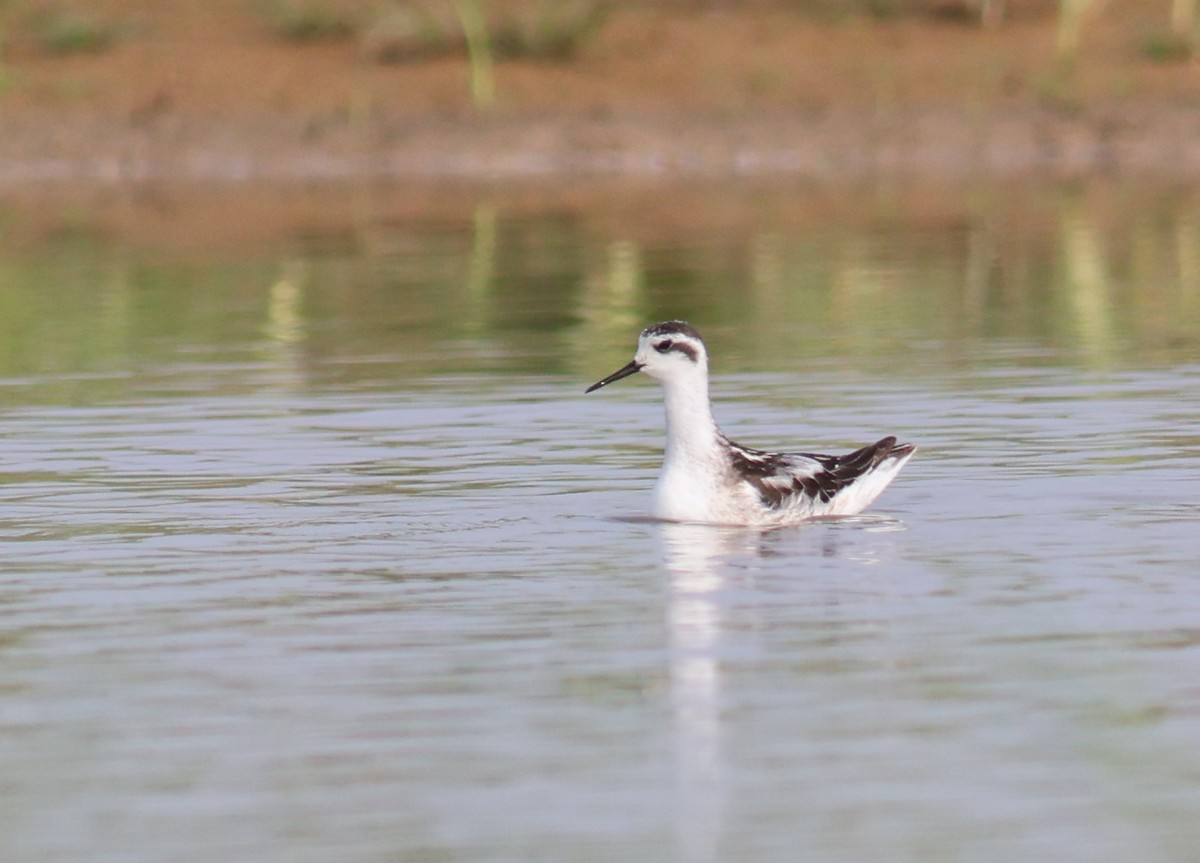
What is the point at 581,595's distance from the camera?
→ 11.2 metres

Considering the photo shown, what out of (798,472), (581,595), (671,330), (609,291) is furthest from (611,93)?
(581,595)

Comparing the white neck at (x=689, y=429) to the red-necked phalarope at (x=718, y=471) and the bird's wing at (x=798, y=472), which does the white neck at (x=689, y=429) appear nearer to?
the red-necked phalarope at (x=718, y=471)

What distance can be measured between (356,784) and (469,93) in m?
40.2

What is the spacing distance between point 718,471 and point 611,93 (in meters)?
34.6

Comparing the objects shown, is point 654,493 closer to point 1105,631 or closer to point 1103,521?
point 1103,521

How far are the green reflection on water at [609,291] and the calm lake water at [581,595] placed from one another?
132 mm

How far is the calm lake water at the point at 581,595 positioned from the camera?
787cm

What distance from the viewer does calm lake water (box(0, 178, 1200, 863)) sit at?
7871 mm

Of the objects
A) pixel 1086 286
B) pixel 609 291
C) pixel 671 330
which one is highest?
pixel 609 291

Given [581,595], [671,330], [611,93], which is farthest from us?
[611,93]

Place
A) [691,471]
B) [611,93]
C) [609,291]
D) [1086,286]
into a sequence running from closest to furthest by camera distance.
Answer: [691,471]
[1086,286]
[609,291]
[611,93]

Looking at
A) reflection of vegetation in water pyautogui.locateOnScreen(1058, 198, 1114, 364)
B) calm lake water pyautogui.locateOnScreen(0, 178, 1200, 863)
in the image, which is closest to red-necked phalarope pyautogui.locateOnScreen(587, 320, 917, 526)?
calm lake water pyautogui.locateOnScreen(0, 178, 1200, 863)

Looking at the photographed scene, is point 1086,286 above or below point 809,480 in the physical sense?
above

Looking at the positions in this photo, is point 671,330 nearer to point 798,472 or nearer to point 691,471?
point 691,471
